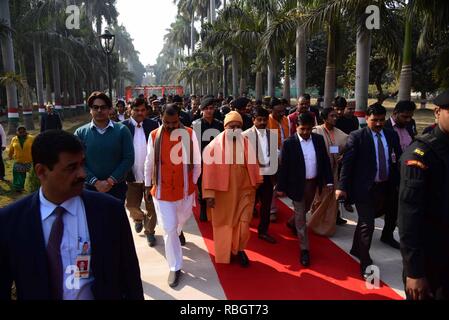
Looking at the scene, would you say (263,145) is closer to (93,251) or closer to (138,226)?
(138,226)

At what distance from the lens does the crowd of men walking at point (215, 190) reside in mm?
1772

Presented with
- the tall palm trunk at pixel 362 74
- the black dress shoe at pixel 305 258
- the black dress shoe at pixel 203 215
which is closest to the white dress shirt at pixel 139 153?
the black dress shoe at pixel 203 215

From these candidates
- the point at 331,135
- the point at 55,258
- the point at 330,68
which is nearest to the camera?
the point at 55,258

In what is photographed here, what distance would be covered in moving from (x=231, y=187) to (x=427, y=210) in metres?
2.36

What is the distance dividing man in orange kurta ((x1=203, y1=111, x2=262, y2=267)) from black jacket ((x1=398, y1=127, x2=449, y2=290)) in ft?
7.33

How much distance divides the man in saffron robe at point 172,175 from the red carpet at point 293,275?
657 millimetres

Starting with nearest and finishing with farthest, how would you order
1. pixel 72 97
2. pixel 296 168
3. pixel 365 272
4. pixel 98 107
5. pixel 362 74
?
pixel 98 107 → pixel 365 272 → pixel 296 168 → pixel 362 74 → pixel 72 97

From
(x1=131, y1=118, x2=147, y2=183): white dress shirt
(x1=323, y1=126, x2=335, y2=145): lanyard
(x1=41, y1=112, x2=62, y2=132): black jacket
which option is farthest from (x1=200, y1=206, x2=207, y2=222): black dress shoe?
(x1=41, y1=112, x2=62, y2=132): black jacket

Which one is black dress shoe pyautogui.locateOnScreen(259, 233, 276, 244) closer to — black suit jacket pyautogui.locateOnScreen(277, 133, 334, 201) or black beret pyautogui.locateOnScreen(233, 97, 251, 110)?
black suit jacket pyautogui.locateOnScreen(277, 133, 334, 201)

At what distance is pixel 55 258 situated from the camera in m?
1.73

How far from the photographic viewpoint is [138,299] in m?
1.97

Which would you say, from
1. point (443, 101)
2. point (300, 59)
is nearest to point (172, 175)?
point (443, 101)

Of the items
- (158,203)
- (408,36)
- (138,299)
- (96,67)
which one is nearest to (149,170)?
(158,203)
